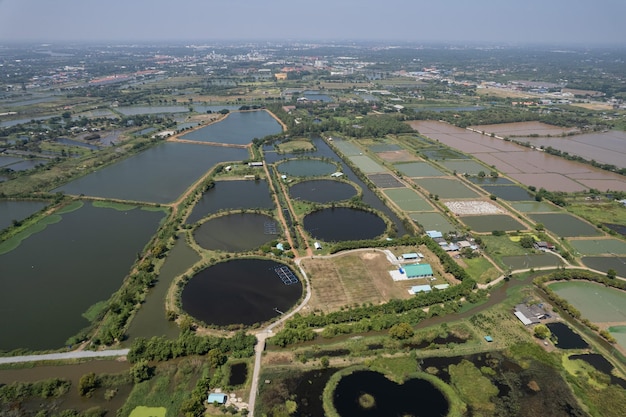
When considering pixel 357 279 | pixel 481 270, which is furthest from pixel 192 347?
pixel 481 270

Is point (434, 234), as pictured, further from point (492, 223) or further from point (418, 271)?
point (492, 223)

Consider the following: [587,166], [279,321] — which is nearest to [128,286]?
[279,321]

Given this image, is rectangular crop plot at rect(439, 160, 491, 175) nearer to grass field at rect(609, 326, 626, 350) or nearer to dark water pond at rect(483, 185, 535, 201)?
dark water pond at rect(483, 185, 535, 201)

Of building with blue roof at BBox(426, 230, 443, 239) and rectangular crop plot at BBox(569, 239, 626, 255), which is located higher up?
A: building with blue roof at BBox(426, 230, 443, 239)

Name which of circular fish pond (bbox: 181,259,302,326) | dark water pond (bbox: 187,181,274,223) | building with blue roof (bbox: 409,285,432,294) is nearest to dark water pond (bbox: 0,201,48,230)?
dark water pond (bbox: 187,181,274,223)

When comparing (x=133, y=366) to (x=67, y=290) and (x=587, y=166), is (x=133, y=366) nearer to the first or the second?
(x=67, y=290)

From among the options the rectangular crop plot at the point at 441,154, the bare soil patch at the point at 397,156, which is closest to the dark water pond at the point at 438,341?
the bare soil patch at the point at 397,156

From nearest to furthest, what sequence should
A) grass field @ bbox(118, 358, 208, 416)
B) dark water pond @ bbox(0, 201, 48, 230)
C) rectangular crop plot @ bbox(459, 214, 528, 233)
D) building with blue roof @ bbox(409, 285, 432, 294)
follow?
grass field @ bbox(118, 358, 208, 416) → building with blue roof @ bbox(409, 285, 432, 294) → rectangular crop plot @ bbox(459, 214, 528, 233) → dark water pond @ bbox(0, 201, 48, 230)
